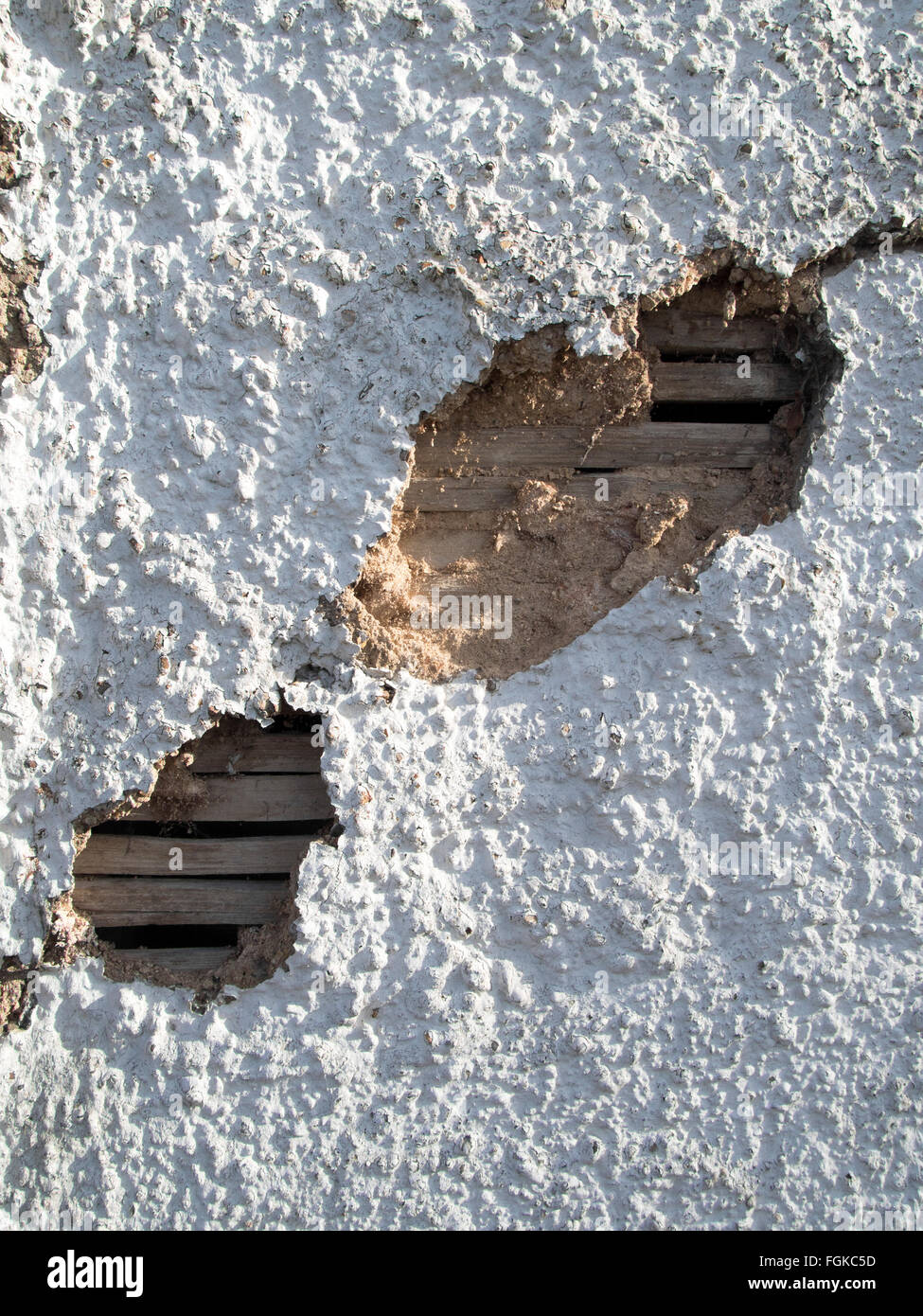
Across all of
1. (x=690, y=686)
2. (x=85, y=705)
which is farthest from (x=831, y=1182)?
(x=85, y=705)

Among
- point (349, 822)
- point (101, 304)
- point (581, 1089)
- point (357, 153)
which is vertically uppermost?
point (357, 153)

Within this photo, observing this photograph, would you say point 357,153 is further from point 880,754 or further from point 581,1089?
point 581,1089

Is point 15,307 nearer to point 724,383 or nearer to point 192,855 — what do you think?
point 192,855

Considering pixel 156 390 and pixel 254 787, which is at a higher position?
pixel 156 390

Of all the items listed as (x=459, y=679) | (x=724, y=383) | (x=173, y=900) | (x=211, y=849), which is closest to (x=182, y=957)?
(x=173, y=900)

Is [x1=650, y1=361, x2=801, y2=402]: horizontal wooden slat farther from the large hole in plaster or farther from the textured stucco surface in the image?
the textured stucco surface

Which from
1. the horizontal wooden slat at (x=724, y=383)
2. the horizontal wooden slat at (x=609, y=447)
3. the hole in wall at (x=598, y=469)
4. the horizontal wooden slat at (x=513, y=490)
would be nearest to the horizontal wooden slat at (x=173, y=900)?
the hole in wall at (x=598, y=469)

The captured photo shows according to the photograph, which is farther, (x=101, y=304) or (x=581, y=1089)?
(x=101, y=304)

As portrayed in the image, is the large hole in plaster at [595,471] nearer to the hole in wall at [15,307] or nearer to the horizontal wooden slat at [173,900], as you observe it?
the horizontal wooden slat at [173,900]
